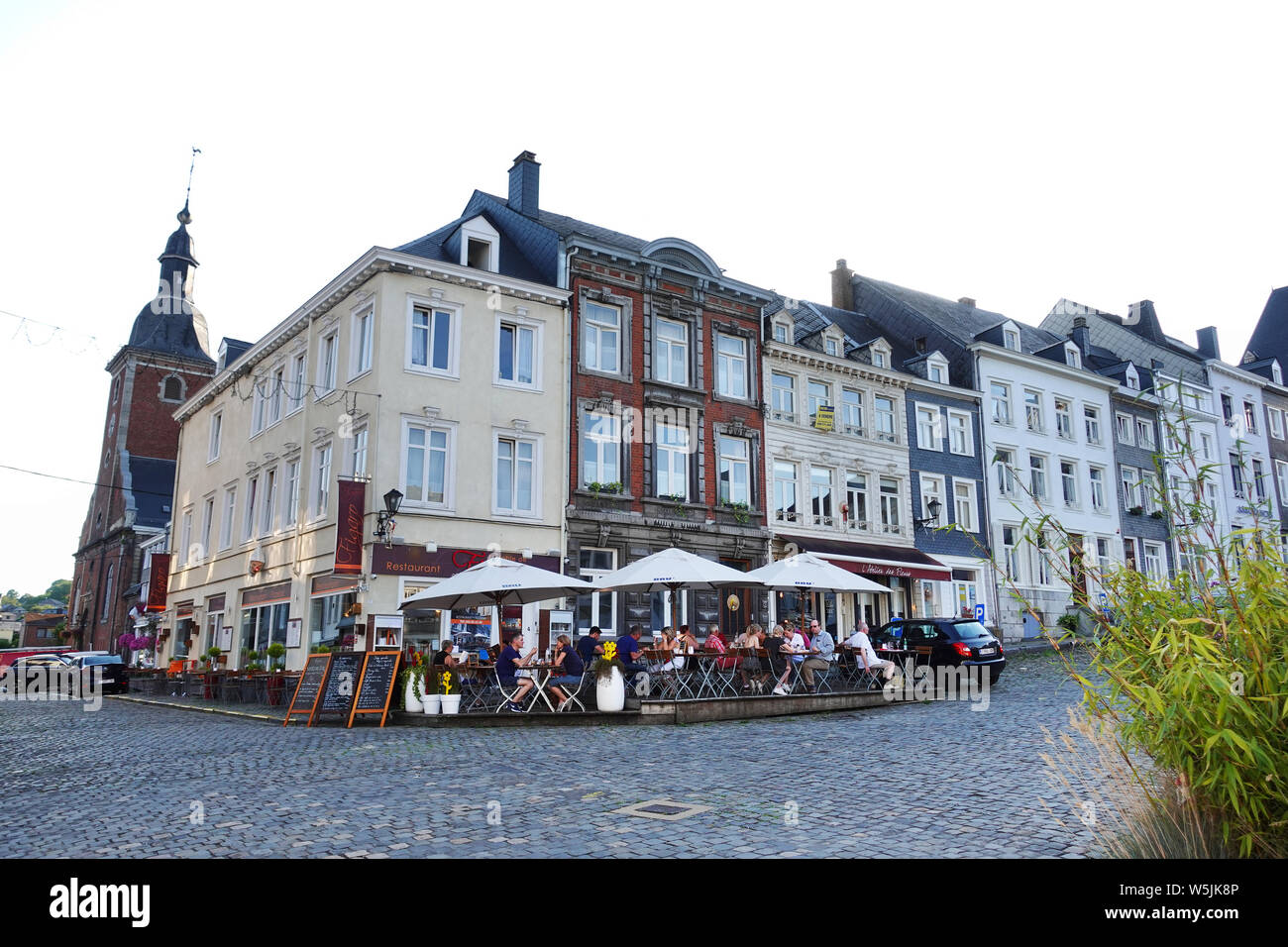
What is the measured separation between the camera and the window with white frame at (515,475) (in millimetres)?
25672

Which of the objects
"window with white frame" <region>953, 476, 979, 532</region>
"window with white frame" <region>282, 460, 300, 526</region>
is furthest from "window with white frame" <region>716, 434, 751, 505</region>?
"window with white frame" <region>282, 460, 300, 526</region>

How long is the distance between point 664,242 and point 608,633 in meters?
11.9

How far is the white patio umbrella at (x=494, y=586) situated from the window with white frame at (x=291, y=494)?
931cm

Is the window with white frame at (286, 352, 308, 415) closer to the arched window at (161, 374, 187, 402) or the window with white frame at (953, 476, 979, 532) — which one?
the window with white frame at (953, 476, 979, 532)

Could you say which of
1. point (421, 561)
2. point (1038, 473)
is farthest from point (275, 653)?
point (1038, 473)

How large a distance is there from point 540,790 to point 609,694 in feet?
24.8

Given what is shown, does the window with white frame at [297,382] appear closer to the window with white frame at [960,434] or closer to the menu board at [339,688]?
the menu board at [339,688]

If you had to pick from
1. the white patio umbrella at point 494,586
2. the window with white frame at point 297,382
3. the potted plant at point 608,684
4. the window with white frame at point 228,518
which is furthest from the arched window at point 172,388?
the potted plant at point 608,684

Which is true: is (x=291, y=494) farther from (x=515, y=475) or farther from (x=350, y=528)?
(x=515, y=475)

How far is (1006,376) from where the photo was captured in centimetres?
3831

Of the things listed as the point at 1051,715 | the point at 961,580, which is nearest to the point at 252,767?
the point at 1051,715

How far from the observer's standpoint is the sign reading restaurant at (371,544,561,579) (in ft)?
75.9

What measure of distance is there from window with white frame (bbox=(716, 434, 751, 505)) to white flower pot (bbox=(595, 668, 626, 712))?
13.8 meters
